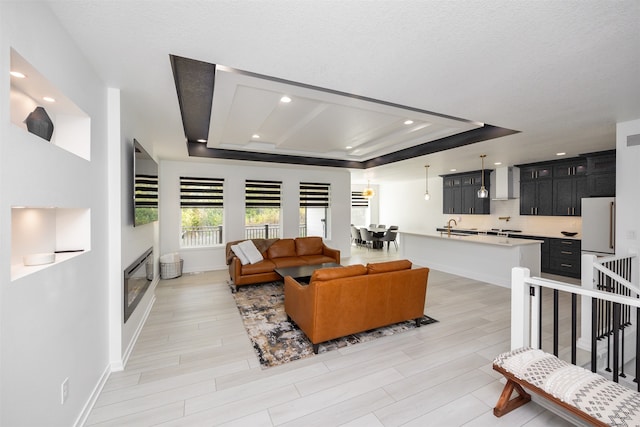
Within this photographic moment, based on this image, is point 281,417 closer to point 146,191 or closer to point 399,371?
point 399,371

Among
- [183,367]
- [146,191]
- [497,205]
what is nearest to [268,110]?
[146,191]

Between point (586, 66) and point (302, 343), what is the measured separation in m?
3.63

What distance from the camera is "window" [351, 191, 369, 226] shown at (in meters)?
12.2

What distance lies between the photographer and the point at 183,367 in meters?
2.52

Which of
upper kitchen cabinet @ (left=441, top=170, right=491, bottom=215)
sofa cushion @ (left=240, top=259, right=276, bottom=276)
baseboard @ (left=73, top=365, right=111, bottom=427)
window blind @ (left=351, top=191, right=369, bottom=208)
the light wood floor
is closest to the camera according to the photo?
baseboard @ (left=73, top=365, right=111, bottom=427)

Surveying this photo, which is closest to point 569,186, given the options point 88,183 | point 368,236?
point 368,236

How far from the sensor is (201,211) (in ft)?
21.3

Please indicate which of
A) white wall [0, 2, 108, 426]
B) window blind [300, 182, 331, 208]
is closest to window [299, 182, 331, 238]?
window blind [300, 182, 331, 208]

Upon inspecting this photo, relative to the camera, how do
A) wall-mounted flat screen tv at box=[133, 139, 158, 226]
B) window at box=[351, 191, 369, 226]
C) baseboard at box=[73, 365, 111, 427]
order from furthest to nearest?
window at box=[351, 191, 369, 226] < wall-mounted flat screen tv at box=[133, 139, 158, 226] < baseboard at box=[73, 365, 111, 427]

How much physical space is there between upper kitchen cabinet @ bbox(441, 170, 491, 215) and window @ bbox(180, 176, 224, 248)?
23.1 ft

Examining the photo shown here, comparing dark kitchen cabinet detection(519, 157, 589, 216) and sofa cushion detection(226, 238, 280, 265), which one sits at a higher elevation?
dark kitchen cabinet detection(519, 157, 589, 216)

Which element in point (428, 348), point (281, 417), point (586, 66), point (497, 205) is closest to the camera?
point (281, 417)

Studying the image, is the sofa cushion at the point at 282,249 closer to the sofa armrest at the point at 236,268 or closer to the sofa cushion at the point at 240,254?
the sofa cushion at the point at 240,254

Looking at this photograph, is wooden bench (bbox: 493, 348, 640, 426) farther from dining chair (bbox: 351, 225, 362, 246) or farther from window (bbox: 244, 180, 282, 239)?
dining chair (bbox: 351, 225, 362, 246)
